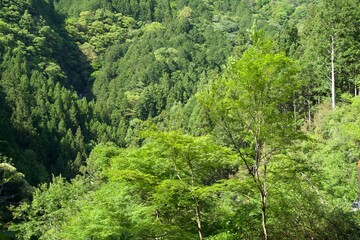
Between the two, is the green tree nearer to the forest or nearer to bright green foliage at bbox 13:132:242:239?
the forest

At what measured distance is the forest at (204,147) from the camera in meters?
8.32

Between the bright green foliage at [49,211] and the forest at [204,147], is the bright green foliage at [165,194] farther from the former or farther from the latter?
the bright green foliage at [49,211]

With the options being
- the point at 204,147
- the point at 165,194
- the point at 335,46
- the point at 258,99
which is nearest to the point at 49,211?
the point at 165,194

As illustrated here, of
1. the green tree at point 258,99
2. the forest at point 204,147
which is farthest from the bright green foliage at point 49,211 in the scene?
the green tree at point 258,99

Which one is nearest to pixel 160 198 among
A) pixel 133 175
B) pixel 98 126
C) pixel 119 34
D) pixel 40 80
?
pixel 133 175

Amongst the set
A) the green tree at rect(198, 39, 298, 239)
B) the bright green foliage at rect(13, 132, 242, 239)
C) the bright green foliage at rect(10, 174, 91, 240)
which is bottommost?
the bright green foliage at rect(10, 174, 91, 240)

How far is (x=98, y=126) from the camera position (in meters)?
67.4

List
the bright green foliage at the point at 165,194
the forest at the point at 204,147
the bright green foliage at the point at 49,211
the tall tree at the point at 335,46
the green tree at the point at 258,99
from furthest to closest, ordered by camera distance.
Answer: the tall tree at the point at 335,46, the bright green foliage at the point at 49,211, the bright green foliage at the point at 165,194, the forest at the point at 204,147, the green tree at the point at 258,99

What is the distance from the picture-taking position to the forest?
832 cm

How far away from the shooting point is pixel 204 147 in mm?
9773

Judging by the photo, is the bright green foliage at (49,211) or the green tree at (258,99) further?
the bright green foliage at (49,211)

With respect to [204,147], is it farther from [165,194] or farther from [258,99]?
[258,99]

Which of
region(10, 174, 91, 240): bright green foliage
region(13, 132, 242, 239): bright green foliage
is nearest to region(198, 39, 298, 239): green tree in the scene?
region(13, 132, 242, 239): bright green foliage

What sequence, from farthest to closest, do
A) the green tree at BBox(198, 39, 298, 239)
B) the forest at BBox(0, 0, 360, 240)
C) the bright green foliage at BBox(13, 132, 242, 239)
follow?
the bright green foliage at BBox(13, 132, 242, 239)
the forest at BBox(0, 0, 360, 240)
the green tree at BBox(198, 39, 298, 239)
